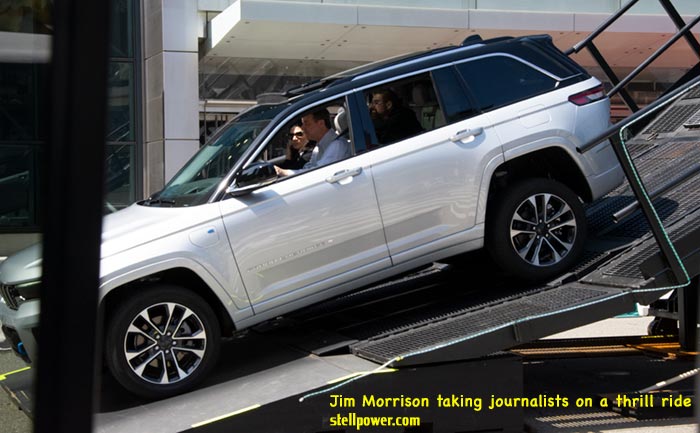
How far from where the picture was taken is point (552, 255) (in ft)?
20.1

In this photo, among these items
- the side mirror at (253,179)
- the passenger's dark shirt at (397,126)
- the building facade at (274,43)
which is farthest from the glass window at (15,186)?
the building facade at (274,43)

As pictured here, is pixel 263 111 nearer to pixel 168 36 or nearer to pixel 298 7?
pixel 298 7

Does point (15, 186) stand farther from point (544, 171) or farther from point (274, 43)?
point (274, 43)

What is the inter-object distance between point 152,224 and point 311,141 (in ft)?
4.77

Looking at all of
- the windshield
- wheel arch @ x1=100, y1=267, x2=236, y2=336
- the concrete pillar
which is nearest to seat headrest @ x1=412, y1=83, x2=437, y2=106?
the windshield

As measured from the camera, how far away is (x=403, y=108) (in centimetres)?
617

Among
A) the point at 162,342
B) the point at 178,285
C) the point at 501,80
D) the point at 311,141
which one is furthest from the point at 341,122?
the point at 162,342

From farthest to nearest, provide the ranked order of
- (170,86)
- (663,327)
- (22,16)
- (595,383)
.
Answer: (170,86) < (663,327) < (595,383) < (22,16)

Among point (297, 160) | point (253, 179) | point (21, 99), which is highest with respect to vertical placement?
point (297, 160)

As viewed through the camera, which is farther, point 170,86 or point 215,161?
point 170,86

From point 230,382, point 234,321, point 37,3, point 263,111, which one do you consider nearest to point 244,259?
point 234,321

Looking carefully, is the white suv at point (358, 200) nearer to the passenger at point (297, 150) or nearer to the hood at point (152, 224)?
the hood at point (152, 224)

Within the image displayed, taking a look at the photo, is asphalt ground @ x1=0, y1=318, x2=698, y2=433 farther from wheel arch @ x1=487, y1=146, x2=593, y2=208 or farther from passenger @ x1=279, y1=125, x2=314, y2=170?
passenger @ x1=279, y1=125, x2=314, y2=170

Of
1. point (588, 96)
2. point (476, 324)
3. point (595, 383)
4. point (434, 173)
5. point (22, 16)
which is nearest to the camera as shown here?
point (22, 16)
